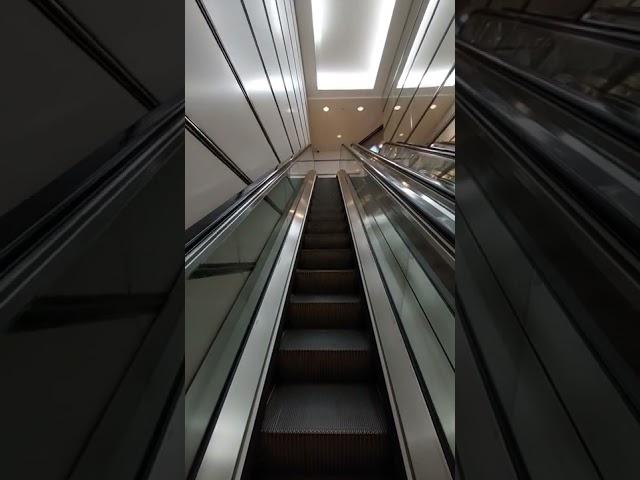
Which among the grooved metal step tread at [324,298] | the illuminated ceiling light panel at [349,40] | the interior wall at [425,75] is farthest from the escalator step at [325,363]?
the illuminated ceiling light panel at [349,40]

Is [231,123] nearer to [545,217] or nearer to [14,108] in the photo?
[14,108]

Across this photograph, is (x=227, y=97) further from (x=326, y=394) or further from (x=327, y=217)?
(x=327, y=217)

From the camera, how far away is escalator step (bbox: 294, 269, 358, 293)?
123 inches

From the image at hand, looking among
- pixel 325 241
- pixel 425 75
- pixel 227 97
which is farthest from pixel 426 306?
pixel 425 75

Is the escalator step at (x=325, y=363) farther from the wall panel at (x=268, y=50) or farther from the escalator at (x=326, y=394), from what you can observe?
the wall panel at (x=268, y=50)

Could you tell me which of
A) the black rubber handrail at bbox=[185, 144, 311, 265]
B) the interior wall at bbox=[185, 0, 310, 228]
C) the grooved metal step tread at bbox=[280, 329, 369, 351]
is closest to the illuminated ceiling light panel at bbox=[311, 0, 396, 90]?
the interior wall at bbox=[185, 0, 310, 228]

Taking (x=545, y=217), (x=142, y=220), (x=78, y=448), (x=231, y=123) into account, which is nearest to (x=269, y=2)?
(x=231, y=123)

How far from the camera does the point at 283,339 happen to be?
2.34 metres

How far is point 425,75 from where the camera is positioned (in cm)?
678

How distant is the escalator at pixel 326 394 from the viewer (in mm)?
1576

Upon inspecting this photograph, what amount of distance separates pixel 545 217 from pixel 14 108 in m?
1.34

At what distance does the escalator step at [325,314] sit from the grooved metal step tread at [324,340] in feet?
0.38

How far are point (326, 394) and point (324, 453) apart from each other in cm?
34

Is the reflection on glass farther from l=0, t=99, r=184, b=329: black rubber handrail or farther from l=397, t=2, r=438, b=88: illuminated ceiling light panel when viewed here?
l=0, t=99, r=184, b=329: black rubber handrail
